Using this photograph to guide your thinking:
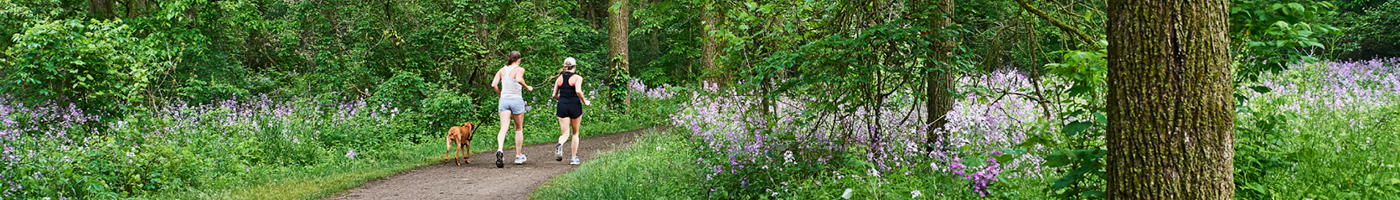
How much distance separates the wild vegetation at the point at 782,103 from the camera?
2928mm

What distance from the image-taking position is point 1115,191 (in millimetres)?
2699

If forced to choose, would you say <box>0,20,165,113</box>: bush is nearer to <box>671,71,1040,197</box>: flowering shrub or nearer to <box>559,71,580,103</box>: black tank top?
<box>559,71,580,103</box>: black tank top

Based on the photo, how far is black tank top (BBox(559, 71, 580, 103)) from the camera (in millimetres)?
8805

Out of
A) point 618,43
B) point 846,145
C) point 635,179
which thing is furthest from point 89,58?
point 846,145

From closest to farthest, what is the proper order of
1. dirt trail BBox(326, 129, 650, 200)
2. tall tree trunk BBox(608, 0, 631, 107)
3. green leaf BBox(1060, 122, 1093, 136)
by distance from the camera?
green leaf BBox(1060, 122, 1093, 136), dirt trail BBox(326, 129, 650, 200), tall tree trunk BBox(608, 0, 631, 107)

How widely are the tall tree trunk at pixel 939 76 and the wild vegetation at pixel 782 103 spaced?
0.02m

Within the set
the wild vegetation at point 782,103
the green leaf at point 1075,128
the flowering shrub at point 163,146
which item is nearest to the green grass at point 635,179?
the wild vegetation at point 782,103

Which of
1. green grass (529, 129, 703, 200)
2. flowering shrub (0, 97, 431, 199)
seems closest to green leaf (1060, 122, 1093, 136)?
green grass (529, 129, 703, 200)

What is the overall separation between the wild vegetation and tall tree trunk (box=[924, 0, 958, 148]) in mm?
18

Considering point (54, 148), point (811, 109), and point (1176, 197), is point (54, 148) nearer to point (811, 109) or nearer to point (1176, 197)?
point (811, 109)

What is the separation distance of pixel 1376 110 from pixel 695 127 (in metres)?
4.78

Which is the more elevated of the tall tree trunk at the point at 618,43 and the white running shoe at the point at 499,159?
the tall tree trunk at the point at 618,43

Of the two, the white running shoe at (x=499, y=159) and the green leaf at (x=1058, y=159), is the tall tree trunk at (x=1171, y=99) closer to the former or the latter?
the green leaf at (x=1058, y=159)

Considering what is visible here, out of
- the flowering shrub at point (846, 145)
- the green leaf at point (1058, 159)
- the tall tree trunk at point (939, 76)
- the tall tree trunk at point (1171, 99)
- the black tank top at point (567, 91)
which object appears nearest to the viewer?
the tall tree trunk at point (1171, 99)
